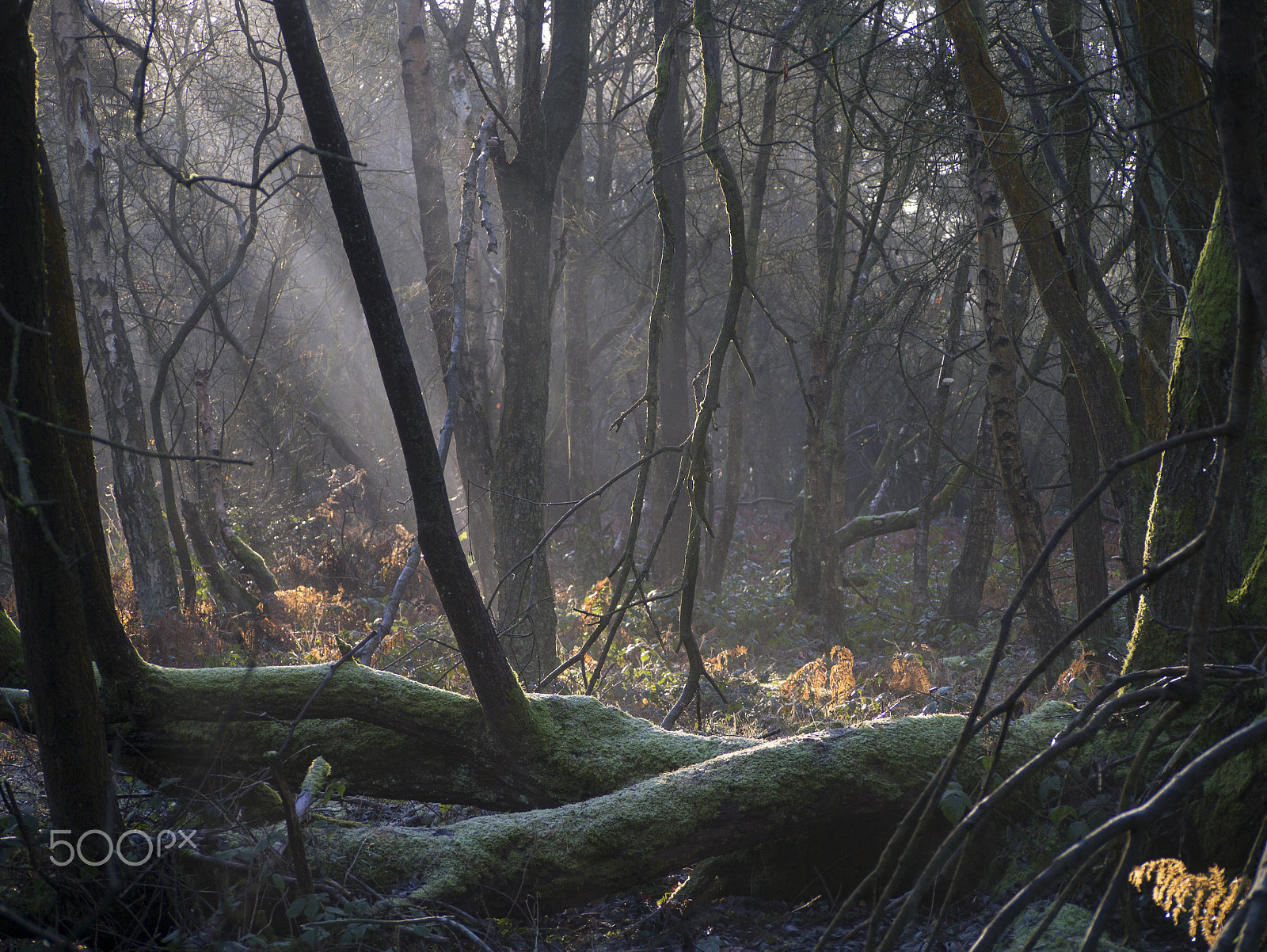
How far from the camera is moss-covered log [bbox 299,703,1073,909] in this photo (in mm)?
2803

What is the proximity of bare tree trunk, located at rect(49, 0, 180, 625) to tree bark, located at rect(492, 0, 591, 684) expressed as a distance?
3697mm

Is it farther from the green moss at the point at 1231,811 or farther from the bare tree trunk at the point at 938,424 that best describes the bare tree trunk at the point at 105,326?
the green moss at the point at 1231,811

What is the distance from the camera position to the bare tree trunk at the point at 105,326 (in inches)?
295

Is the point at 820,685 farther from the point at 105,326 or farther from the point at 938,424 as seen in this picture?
the point at 105,326

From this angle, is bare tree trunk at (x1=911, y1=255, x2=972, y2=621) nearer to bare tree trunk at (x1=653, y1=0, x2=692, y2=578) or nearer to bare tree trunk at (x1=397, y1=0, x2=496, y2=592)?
bare tree trunk at (x1=653, y1=0, x2=692, y2=578)

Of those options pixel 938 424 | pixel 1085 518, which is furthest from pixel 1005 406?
pixel 938 424

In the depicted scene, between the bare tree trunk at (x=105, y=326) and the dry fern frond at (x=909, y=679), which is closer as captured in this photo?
the dry fern frond at (x=909, y=679)

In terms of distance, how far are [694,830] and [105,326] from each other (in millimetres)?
7663

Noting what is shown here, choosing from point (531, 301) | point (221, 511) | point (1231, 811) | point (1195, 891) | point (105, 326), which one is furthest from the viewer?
point (221, 511)

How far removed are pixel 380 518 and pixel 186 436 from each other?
11.0 ft

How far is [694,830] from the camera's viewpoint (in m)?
2.86

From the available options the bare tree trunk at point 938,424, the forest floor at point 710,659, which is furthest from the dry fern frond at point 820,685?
the bare tree trunk at point 938,424

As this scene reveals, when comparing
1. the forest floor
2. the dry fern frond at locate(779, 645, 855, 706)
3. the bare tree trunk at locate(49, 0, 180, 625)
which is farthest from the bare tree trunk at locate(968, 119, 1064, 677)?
the bare tree trunk at locate(49, 0, 180, 625)

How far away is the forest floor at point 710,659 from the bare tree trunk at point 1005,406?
0.50 metres
